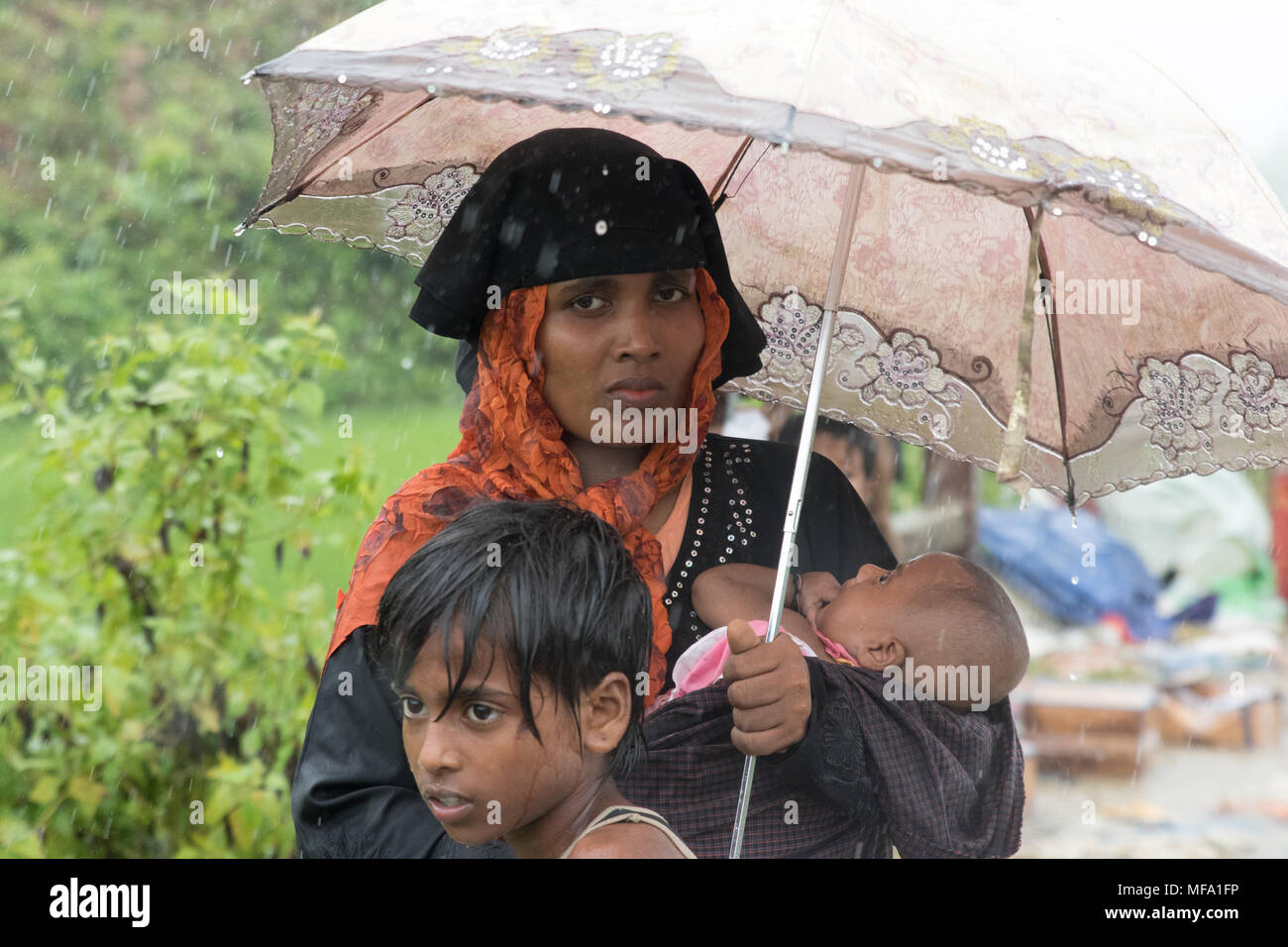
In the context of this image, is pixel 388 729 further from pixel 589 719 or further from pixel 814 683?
pixel 814 683

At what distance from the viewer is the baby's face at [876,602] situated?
258 cm

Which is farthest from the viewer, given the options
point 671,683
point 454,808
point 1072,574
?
point 1072,574

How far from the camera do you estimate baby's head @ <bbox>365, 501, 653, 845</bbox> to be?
6.31 feet

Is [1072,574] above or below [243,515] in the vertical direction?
below

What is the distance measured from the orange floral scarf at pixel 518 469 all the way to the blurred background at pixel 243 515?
3.92ft

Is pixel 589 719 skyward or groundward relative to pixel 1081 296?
groundward

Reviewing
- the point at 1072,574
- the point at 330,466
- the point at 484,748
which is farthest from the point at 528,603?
the point at 1072,574

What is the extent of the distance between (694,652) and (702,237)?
75cm

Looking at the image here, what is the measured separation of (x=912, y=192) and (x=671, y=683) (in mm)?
1279

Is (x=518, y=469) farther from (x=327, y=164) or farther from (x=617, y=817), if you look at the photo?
(x=327, y=164)

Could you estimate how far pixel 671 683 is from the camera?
7.85 ft

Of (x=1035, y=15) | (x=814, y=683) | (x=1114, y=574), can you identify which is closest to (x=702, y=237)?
(x=1035, y=15)

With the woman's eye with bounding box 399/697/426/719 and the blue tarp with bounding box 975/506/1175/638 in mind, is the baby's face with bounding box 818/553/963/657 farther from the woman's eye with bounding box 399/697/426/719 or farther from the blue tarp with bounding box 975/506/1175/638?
the blue tarp with bounding box 975/506/1175/638

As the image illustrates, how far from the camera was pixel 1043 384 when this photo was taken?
303cm
